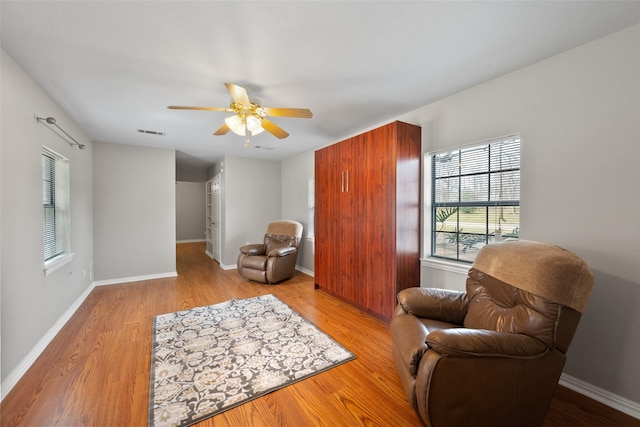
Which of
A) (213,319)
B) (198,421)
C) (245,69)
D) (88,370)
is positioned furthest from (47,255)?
(245,69)

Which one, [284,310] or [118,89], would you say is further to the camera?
[284,310]

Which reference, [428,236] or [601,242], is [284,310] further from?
[601,242]

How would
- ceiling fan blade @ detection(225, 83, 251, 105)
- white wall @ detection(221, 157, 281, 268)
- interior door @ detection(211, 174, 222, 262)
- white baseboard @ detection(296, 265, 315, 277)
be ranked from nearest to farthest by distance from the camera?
1. ceiling fan blade @ detection(225, 83, 251, 105)
2. white baseboard @ detection(296, 265, 315, 277)
3. white wall @ detection(221, 157, 281, 268)
4. interior door @ detection(211, 174, 222, 262)

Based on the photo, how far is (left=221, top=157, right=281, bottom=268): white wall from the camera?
5473mm

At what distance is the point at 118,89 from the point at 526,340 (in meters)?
3.85

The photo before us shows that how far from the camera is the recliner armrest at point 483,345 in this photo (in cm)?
131

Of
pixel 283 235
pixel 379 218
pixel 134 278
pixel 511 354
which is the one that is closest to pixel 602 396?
pixel 511 354

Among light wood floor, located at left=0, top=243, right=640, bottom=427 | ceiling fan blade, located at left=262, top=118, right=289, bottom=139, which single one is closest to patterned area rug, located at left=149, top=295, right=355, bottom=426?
light wood floor, located at left=0, top=243, right=640, bottom=427

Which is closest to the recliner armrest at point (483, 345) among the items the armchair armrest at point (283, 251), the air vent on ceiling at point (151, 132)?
the armchair armrest at point (283, 251)

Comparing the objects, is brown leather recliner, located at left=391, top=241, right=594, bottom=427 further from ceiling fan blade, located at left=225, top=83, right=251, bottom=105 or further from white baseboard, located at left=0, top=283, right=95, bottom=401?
white baseboard, located at left=0, top=283, right=95, bottom=401

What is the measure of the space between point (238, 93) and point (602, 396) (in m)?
3.52

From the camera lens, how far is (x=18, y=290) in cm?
199

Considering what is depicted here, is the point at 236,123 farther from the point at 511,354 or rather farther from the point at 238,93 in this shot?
the point at 511,354

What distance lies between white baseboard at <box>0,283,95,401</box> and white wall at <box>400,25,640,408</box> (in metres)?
4.21
